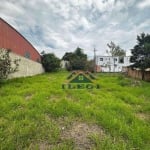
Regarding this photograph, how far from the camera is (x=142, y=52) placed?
43.8 ft

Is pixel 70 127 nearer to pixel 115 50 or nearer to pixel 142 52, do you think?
pixel 142 52

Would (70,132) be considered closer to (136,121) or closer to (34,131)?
(34,131)

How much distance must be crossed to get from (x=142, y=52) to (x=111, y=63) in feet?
65.3

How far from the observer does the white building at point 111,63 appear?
33031 mm

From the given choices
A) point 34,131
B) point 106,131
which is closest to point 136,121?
point 106,131

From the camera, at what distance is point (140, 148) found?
240cm

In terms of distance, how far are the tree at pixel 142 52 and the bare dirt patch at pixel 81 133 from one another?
37.1 ft

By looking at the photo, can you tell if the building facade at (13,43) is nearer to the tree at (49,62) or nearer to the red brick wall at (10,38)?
the red brick wall at (10,38)

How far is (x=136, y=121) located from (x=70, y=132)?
4.91 feet

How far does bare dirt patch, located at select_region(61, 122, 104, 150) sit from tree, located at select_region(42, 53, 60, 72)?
18951mm

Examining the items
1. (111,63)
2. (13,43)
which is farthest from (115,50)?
(13,43)

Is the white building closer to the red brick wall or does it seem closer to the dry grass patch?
the red brick wall

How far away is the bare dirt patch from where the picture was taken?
8.18 feet

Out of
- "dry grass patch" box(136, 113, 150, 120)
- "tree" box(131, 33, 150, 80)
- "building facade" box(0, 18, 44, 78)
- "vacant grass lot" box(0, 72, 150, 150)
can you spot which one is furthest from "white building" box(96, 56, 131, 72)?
"vacant grass lot" box(0, 72, 150, 150)
